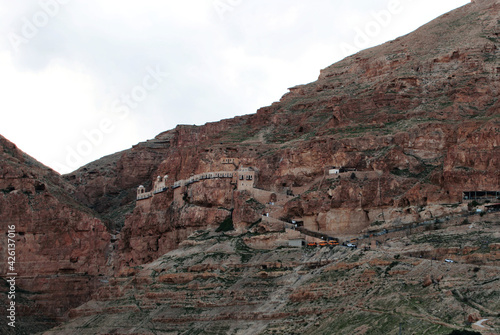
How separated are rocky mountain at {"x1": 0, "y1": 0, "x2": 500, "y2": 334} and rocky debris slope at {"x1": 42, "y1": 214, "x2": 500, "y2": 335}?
185mm

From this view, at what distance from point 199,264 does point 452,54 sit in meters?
48.8

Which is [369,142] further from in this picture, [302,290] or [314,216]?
[302,290]

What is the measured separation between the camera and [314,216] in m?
98.4

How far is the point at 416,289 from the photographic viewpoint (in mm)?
73062

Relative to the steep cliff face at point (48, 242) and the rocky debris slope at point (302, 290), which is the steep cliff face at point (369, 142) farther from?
the rocky debris slope at point (302, 290)

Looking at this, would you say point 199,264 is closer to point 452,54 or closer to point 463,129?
point 463,129

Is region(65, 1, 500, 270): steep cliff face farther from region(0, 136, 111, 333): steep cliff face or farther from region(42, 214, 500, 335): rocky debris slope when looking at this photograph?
region(42, 214, 500, 335): rocky debris slope

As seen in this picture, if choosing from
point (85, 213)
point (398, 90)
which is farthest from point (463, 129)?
point (85, 213)

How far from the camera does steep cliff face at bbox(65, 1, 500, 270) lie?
94.9 m

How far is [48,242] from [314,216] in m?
47.4

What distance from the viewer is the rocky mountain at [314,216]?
7800 centimetres

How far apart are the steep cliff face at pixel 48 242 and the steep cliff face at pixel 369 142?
691cm

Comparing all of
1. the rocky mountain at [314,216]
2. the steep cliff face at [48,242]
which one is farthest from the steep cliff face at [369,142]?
the steep cliff face at [48,242]

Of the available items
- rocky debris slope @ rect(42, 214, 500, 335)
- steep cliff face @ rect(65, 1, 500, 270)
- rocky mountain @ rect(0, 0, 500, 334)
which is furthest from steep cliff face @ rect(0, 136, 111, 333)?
rocky debris slope @ rect(42, 214, 500, 335)
